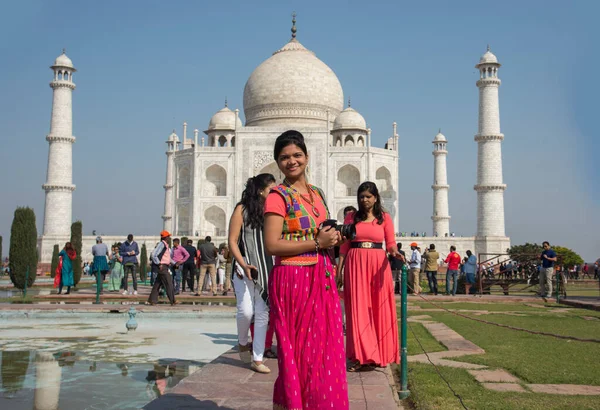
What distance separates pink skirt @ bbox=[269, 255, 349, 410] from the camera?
2.34m

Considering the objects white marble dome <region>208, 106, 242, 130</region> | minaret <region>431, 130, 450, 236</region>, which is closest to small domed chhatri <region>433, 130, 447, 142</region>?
minaret <region>431, 130, 450, 236</region>

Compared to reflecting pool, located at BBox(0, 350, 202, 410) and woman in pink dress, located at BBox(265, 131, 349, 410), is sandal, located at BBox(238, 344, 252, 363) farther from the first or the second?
woman in pink dress, located at BBox(265, 131, 349, 410)

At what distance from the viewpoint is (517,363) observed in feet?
13.7

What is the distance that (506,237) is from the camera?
2784cm

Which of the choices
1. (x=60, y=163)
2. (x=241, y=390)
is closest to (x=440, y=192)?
(x=60, y=163)

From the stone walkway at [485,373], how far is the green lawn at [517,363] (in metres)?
0.07

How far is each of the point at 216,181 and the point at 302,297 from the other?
3029 cm

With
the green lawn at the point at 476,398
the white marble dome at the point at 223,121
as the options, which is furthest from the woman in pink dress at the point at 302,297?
the white marble dome at the point at 223,121

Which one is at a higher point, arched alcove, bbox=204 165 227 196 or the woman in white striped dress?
arched alcove, bbox=204 165 227 196

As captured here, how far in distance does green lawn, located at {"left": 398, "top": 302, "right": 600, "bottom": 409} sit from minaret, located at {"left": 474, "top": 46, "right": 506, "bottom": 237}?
68.3 ft

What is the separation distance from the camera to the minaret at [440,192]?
110 feet

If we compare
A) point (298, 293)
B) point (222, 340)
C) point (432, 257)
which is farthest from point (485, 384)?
point (432, 257)

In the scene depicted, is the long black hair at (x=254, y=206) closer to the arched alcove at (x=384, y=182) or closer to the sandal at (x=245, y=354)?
the sandal at (x=245, y=354)

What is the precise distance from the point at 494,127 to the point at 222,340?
23920 mm
